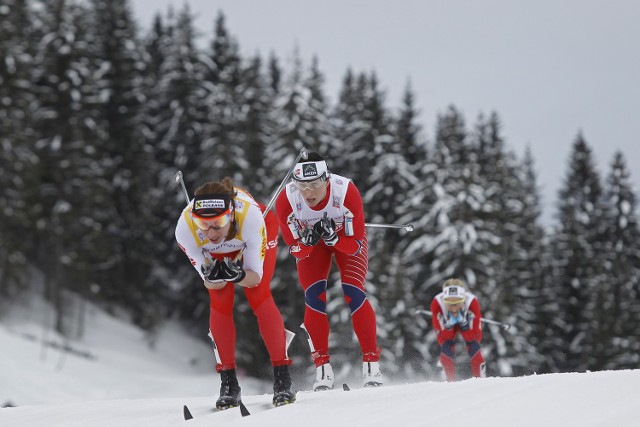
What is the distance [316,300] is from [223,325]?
4.76 ft

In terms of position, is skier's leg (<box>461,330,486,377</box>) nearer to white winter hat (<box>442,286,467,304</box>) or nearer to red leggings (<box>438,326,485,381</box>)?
red leggings (<box>438,326,485,381</box>)

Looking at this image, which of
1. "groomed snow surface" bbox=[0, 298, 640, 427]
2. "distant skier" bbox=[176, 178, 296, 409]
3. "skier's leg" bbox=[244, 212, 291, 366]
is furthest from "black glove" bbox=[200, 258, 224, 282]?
"groomed snow surface" bbox=[0, 298, 640, 427]

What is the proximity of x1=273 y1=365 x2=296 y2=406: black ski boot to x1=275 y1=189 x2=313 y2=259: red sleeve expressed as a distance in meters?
1.55

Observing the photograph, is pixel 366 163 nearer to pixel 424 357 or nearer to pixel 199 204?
pixel 424 357

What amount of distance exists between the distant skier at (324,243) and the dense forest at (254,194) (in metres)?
24.8

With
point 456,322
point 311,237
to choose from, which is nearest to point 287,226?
point 311,237

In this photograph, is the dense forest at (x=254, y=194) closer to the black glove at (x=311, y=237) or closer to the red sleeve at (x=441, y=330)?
the red sleeve at (x=441, y=330)

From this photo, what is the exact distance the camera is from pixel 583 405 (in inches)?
199

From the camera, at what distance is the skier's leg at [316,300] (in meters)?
8.08

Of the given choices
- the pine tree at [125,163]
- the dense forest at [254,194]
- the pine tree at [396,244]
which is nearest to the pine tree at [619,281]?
the dense forest at [254,194]

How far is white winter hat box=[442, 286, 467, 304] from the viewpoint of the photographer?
1230 centimetres

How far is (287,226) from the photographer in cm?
803

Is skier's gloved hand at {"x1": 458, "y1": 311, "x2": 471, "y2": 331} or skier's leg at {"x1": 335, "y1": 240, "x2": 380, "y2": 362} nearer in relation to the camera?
skier's leg at {"x1": 335, "y1": 240, "x2": 380, "y2": 362}

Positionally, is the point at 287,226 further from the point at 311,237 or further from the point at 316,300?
the point at 316,300
